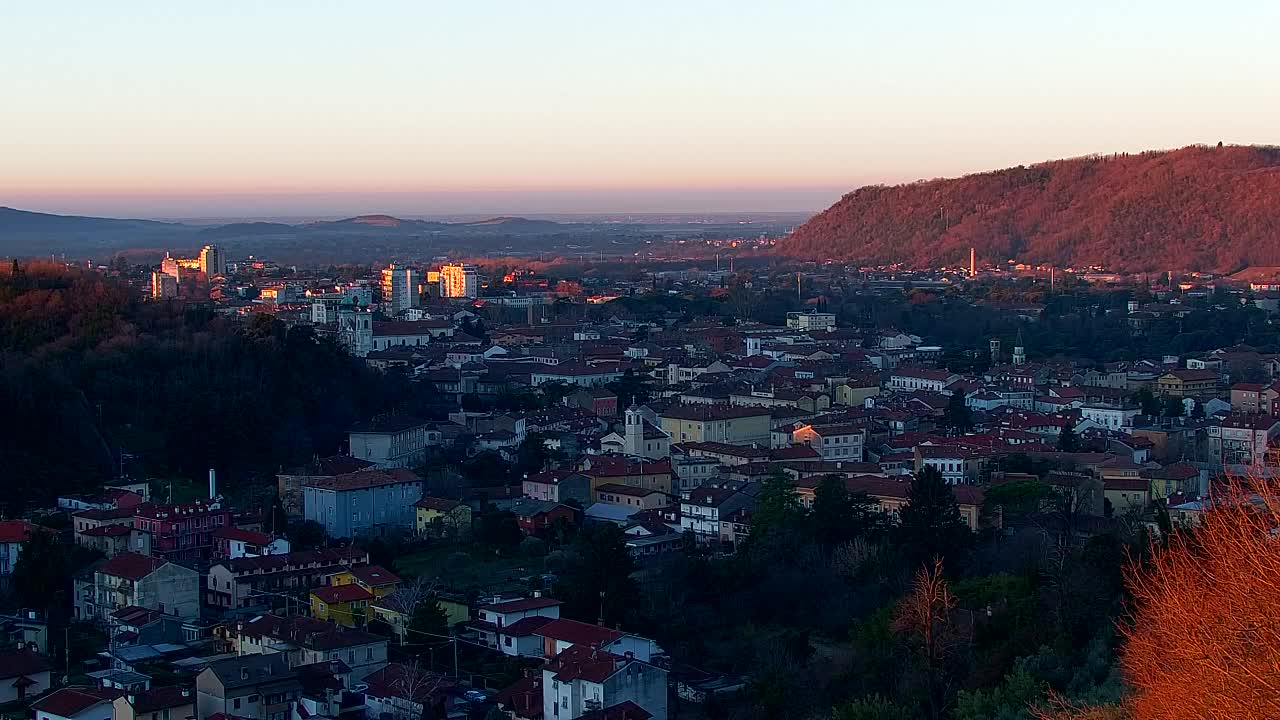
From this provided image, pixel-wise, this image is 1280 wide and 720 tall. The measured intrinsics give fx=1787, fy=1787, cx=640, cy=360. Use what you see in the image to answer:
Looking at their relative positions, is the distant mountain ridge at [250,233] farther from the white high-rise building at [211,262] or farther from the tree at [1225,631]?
the tree at [1225,631]

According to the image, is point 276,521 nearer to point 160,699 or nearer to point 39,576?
point 39,576

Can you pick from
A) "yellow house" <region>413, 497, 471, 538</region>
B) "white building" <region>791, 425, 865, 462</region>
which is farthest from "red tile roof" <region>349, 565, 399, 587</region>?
"white building" <region>791, 425, 865, 462</region>

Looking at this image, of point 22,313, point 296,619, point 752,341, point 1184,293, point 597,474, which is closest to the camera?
point 296,619

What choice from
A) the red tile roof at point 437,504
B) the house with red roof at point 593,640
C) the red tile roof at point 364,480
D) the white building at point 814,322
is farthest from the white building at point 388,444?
the white building at point 814,322

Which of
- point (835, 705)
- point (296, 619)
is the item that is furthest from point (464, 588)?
point (835, 705)

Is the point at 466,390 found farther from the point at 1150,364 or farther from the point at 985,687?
the point at 985,687

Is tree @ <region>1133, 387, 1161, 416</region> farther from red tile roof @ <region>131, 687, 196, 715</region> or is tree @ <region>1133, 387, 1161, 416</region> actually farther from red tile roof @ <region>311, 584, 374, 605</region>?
red tile roof @ <region>131, 687, 196, 715</region>

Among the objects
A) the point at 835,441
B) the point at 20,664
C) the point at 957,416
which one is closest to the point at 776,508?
the point at 835,441
